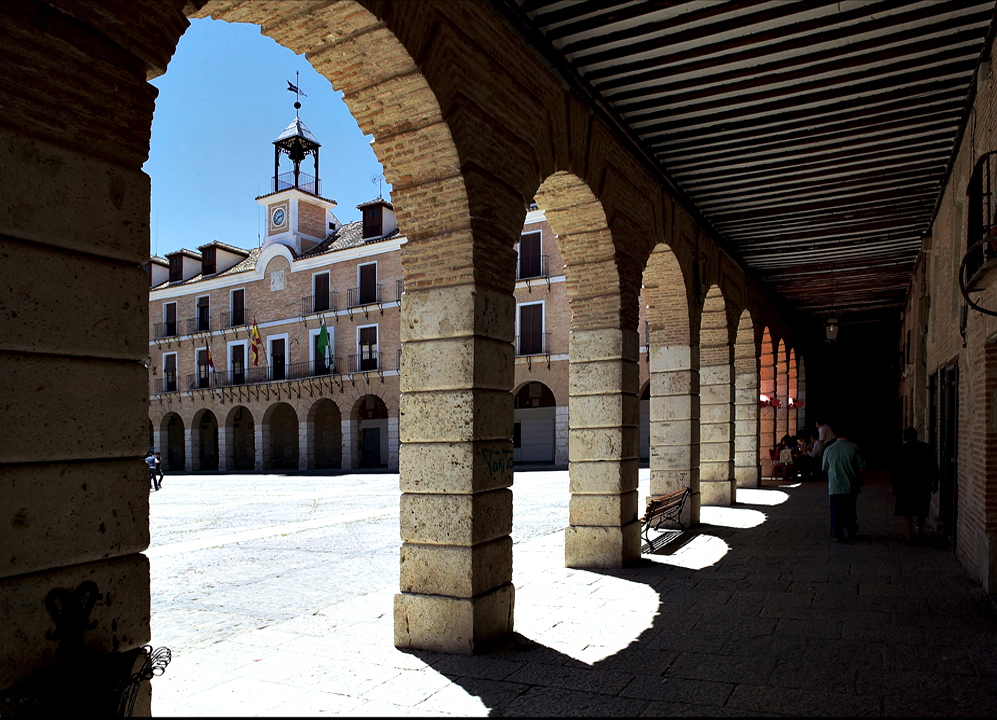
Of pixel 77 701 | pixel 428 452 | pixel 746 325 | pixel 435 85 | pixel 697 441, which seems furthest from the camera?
pixel 746 325

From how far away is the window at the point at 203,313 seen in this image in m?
33.4

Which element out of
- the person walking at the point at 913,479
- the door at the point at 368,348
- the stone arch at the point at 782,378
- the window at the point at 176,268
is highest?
the window at the point at 176,268

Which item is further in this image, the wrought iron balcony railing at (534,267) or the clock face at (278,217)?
the clock face at (278,217)

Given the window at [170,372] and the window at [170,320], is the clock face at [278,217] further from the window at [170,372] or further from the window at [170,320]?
the window at [170,372]

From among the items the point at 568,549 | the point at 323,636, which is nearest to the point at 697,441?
the point at 568,549

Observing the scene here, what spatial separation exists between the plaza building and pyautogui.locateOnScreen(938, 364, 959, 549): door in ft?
53.0

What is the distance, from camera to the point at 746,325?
1519 centimetres

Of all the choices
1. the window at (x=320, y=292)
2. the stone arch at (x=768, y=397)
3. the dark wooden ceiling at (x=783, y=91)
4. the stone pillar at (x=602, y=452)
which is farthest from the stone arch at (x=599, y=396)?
the window at (x=320, y=292)

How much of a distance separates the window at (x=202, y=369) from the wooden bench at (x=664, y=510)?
2764cm

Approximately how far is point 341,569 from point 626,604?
122 inches

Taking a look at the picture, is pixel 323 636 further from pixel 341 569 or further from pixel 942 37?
pixel 942 37

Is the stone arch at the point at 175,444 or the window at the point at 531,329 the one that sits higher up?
the window at the point at 531,329

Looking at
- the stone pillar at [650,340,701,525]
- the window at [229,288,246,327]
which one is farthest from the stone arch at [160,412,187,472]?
the stone pillar at [650,340,701,525]

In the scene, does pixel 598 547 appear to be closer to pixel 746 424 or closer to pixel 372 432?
pixel 746 424
